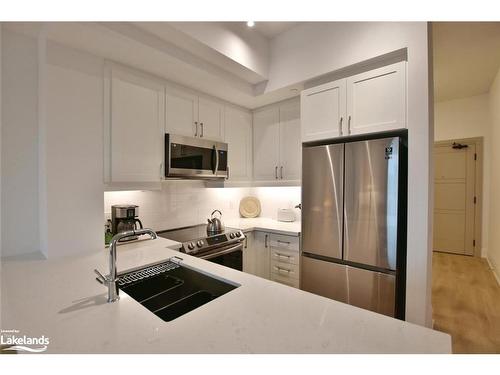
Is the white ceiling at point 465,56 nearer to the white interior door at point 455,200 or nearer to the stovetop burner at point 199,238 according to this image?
the white interior door at point 455,200

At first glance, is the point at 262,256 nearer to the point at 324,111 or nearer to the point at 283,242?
the point at 283,242

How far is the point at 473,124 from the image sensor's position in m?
3.94

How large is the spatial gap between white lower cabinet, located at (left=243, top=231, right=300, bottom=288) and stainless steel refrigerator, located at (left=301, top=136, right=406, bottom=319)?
177mm

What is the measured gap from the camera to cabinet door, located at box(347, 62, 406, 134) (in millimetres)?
1680

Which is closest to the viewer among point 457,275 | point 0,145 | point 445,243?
point 0,145

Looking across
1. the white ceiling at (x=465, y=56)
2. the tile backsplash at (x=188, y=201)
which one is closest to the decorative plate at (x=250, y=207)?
the tile backsplash at (x=188, y=201)

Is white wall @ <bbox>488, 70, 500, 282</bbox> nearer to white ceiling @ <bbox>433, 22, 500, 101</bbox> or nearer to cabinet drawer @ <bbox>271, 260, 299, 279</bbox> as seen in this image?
white ceiling @ <bbox>433, 22, 500, 101</bbox>

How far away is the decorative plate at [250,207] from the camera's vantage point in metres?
3.25

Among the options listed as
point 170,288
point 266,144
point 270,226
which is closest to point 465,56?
point 266,144

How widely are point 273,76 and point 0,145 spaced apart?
2.20 meters

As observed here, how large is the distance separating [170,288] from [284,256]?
1.34 meters

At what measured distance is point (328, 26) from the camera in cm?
203
